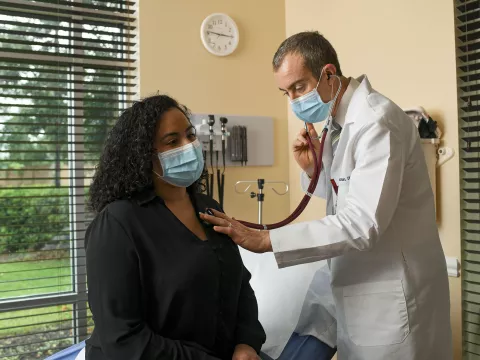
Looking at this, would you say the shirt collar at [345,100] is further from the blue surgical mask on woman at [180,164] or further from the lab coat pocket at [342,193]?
the blue surgical mask on woman at [180,164]

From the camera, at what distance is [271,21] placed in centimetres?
289

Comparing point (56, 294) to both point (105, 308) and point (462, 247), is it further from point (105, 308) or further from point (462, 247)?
point (462, 247)

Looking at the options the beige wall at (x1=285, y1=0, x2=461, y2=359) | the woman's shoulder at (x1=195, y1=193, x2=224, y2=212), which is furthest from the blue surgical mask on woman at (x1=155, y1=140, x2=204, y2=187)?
the beige wall at (x1=285, y1=0, x2=461, y2=359)

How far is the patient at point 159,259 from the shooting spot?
119 cm

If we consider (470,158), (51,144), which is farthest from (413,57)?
(51,144)

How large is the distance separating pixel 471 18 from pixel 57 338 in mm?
2426

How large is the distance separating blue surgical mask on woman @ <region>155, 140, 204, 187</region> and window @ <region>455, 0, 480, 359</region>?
1.19 metres

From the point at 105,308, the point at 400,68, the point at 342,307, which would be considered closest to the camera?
the point at 105,308

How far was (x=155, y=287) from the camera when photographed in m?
1.25

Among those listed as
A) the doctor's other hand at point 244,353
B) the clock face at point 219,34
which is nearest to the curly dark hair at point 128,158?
the doctor's other hand at point 244,353

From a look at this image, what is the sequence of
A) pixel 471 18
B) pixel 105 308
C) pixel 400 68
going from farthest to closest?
pixel 400 68
pixel 471 18
pixel 105 308

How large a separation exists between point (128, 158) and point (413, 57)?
1.44 metres

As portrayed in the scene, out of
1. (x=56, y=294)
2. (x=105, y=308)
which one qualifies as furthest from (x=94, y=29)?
(x=105, y=308)

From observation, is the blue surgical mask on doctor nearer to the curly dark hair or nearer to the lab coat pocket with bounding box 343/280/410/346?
the curly dark hair
